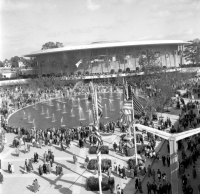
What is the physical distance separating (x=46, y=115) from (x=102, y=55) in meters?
40.1

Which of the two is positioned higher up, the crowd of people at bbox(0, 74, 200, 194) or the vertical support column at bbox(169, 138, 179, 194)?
the vertical support column at bbox(169, 138, 179, 194)

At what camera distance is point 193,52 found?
90562mm

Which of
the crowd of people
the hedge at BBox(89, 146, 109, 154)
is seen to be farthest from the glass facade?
the hedge at BBox(89, 146, 109, 154)

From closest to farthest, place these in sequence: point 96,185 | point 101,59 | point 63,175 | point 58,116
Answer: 1. point 96,185
2. point 63,175
3. point 58,116
4. point 101,59

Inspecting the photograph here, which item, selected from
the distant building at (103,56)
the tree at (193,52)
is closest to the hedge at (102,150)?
the distant building at (103,56)

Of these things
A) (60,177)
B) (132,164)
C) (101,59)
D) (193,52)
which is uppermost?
(193,52)

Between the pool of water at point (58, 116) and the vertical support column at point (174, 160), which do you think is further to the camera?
the pool of water at point (58, 116)

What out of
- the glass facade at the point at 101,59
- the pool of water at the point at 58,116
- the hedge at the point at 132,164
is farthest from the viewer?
the glass facade at the point at 101,59

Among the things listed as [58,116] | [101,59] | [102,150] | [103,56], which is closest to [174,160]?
[102,150]

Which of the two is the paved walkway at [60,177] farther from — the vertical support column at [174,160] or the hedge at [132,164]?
the vertical support column at [174,160]

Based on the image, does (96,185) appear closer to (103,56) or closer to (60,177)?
(60,177)

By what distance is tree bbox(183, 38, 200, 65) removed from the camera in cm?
8675

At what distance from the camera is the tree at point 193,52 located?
86750 mm

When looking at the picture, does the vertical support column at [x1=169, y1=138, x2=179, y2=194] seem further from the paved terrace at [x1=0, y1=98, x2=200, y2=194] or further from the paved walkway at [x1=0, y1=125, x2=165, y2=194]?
the paved walkway at [x1=0, y1=125, x2=165, y2=194]
